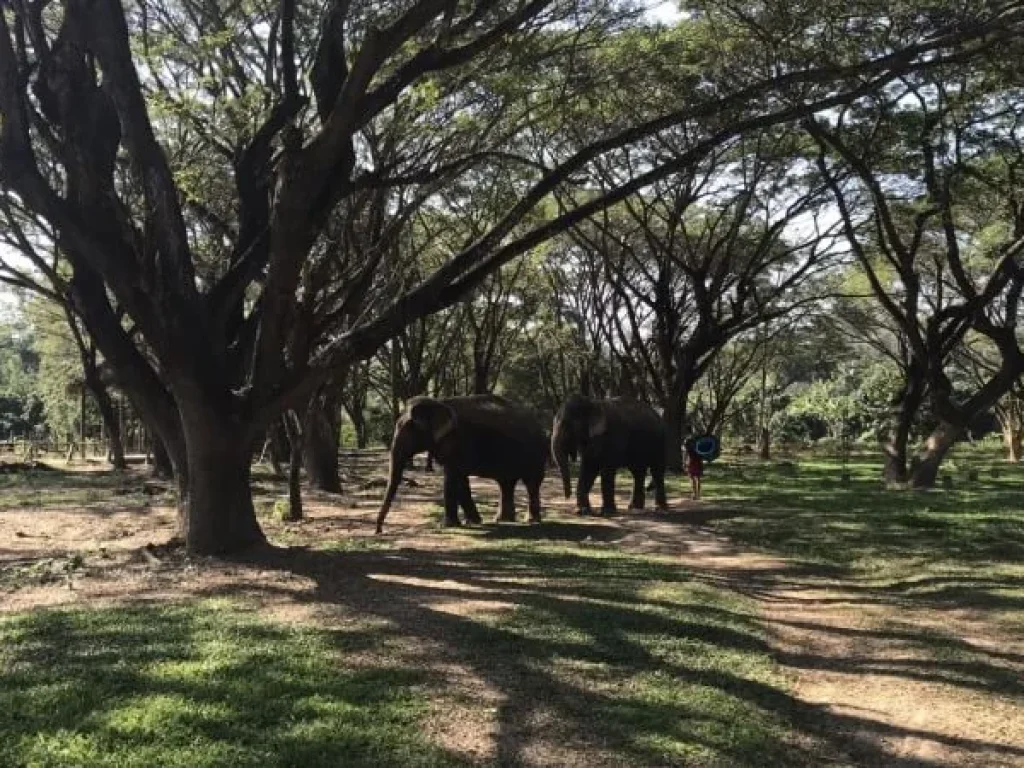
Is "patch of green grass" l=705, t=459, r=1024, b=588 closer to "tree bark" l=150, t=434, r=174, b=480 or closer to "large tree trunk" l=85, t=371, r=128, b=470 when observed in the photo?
"tree bark" l=150, t=434, r=174, b=480

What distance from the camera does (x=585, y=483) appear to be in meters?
16.6

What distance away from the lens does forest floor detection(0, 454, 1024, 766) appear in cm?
520

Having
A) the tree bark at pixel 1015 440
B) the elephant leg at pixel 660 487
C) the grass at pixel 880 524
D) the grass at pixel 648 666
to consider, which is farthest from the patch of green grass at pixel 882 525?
the tree bark at pixel 1015 440

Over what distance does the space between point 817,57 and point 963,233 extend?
16711mm

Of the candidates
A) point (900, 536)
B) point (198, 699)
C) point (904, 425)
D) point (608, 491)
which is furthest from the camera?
point (904, 425)

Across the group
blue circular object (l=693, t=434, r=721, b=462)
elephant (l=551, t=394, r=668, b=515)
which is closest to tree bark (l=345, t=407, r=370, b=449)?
blue circular object (l=693, t=434, r=721, b=462)

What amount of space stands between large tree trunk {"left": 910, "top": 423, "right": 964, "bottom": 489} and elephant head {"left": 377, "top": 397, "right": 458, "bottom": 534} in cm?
1227

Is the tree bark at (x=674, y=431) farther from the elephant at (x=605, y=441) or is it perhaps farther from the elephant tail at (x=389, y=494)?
the elephant tail at (x=389, y=494)

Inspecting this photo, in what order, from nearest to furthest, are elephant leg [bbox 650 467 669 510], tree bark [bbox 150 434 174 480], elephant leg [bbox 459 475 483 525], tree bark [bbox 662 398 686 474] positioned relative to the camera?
elephant leg [bbox 459 475 483 525]
elephant leg [bbox 650 467 669 510]
tree bark [bbox 150 434 174 480]
tree bark [bbox 662 398 686 474]

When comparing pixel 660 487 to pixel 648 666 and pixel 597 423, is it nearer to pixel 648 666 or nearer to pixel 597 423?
pixel 597 423

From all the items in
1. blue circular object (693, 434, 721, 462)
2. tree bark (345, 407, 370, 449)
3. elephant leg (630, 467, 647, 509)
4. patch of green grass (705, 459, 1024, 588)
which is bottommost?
patch of green grass (705, 459, 1024, 588)

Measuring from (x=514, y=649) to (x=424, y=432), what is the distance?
291 inches

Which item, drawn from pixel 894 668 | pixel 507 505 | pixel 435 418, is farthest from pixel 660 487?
pixel 894 668

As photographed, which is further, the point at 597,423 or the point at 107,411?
the point at 107,411
